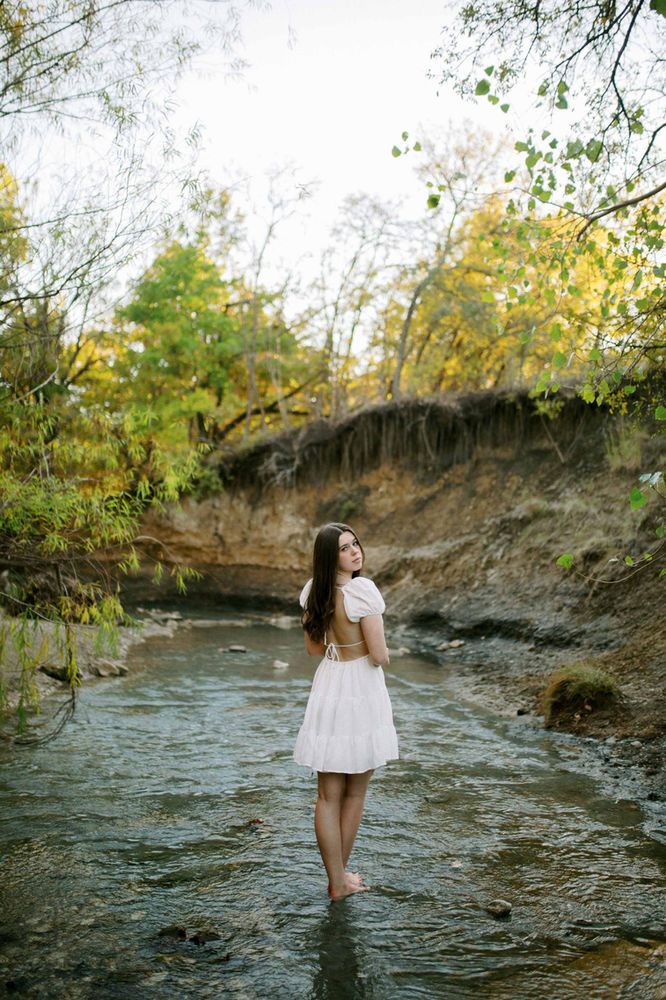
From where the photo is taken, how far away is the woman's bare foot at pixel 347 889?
4.55 m

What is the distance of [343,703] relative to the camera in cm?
458

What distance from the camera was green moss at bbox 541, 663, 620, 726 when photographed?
29.3ft

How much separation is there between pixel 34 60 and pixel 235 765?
623 centimetres

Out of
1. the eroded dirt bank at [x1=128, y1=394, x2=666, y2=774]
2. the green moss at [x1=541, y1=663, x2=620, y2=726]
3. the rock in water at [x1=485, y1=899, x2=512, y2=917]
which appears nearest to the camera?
the rock in water at [x1=485, y1=899, x2=512, y2=917]

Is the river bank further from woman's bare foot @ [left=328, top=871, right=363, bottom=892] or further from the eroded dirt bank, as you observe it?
woman's bare foot @ [left=328, top=871, right=363, bottom=892]

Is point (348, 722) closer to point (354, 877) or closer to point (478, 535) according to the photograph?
point (354, 877)

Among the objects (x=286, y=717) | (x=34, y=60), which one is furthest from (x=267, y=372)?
(x=34, y=60)

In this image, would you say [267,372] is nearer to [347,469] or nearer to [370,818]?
[347,469]

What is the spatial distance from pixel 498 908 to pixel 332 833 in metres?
0.99

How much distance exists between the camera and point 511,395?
19.3m

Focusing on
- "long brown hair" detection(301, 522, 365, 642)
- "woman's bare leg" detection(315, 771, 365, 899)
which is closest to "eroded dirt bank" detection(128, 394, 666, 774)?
"woman's bare leg" detection(315, 771, 365, 899)

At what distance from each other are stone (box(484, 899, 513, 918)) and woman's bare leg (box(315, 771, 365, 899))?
76 centimetres

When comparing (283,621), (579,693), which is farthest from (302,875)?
(283,621)

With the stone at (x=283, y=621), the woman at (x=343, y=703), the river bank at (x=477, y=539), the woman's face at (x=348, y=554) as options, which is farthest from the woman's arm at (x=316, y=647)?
the stone at (x=283, y=621)
